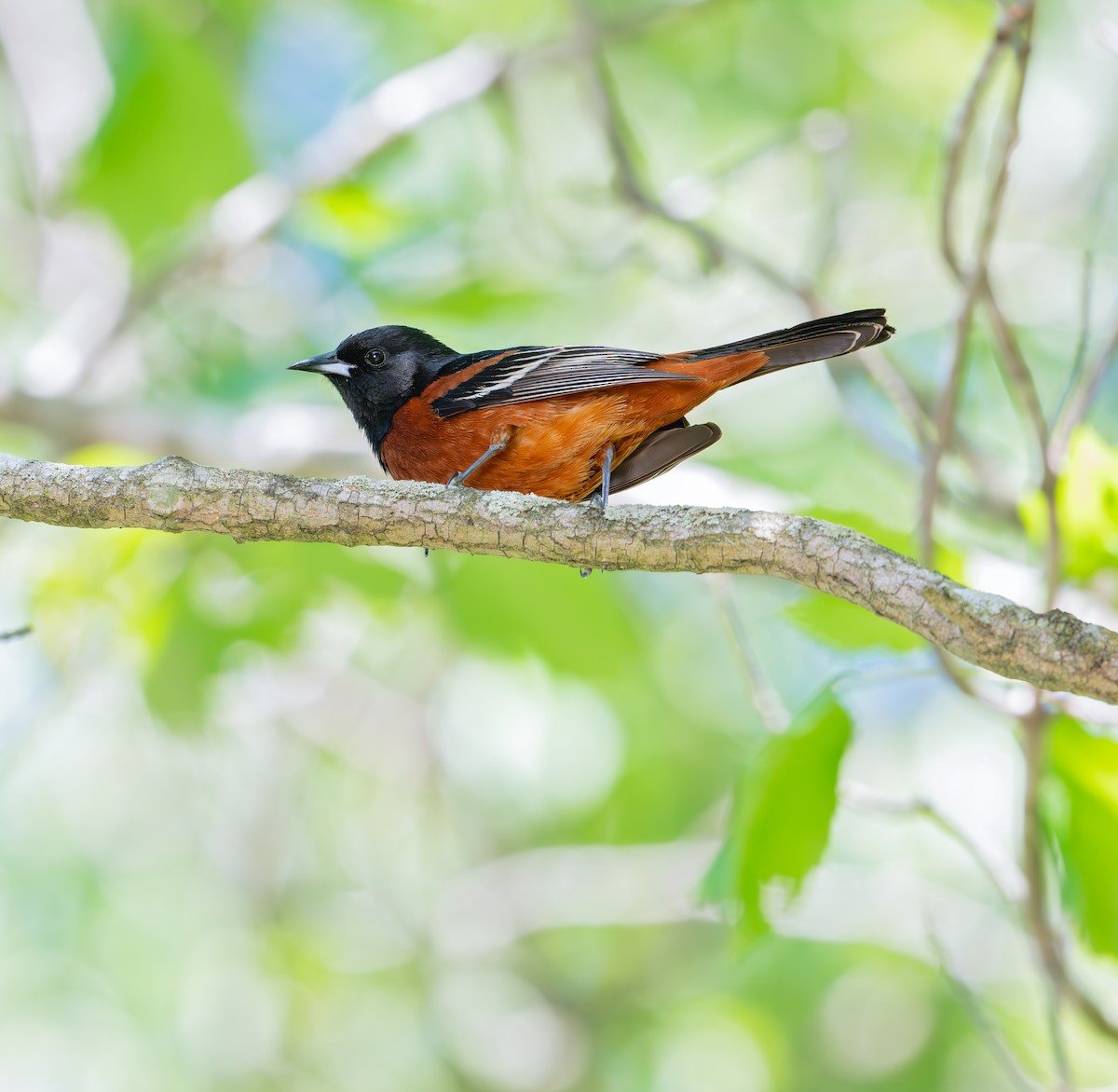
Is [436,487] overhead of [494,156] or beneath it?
beneath

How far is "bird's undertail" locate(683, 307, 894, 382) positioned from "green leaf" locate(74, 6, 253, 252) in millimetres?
3456

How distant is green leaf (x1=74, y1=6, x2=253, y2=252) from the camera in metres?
6.25

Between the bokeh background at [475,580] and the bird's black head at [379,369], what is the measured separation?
32.6 inches

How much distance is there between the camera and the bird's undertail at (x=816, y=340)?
4074mm

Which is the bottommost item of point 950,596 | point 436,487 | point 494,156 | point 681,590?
point 950,596

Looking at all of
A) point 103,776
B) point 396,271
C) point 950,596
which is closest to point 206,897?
point 103,776

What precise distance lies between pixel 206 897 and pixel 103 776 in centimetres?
213

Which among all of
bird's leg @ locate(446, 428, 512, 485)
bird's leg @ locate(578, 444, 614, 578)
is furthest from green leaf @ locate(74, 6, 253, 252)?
bird's leg @ locate(578, 444, 614, 578)

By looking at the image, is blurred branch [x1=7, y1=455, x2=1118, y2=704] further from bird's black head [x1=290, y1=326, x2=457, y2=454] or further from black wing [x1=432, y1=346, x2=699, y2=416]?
bird's black head [x1=290, y1=326, x2=457, y2=454]

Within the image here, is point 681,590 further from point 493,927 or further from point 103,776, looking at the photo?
point 103,776

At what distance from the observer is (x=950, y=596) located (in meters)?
2.89

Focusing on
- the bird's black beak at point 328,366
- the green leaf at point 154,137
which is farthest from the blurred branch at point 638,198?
the green leaf at point 154,137

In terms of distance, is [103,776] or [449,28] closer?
[449,28]

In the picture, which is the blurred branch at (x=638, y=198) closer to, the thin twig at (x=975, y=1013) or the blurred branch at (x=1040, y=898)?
the blurred branch at (x=1040, y=898)
